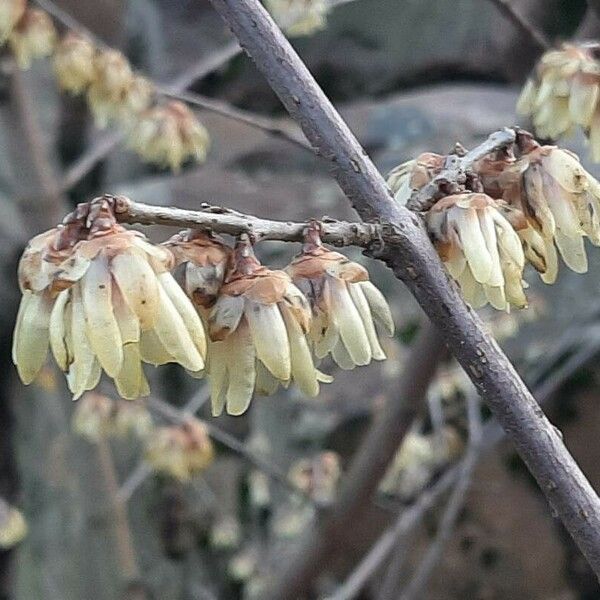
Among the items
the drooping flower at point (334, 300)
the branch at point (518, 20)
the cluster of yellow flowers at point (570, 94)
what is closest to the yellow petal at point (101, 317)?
the drooping flower at point (334, 300)

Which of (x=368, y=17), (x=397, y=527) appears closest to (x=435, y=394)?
(x=397, y=527)

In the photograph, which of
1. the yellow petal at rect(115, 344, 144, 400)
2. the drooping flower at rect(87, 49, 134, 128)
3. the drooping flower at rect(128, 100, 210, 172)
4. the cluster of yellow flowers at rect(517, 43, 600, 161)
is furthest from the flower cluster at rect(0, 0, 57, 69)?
the yellow petal at rect(115, 344, 144, 400)

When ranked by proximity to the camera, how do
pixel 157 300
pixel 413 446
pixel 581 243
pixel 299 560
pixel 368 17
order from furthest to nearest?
1. pixel 368 17
2. pixel 413 446
3. pixel 299 560
4. pixel 581 243
5. pixel 157 300

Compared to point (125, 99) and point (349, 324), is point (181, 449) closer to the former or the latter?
point (125, 99)

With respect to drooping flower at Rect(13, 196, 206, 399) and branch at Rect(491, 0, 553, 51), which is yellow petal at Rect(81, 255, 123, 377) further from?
branch at Rect(491, 0, 553, 51)

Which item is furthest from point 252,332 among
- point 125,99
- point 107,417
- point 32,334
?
point 107,417

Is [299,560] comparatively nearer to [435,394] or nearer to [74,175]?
[435,394]
